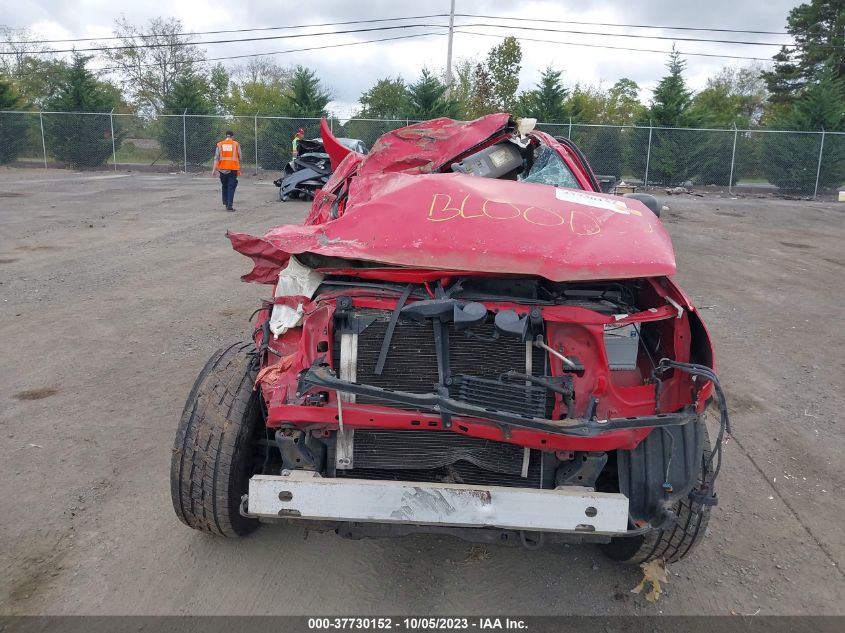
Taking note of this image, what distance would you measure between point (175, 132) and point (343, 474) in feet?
85.7

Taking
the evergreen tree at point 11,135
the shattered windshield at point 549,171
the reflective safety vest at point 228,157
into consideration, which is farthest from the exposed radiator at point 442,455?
the evergreen tree at point 11,135

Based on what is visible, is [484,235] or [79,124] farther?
[79,124]

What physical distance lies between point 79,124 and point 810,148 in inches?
1081

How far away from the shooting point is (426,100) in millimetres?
25328

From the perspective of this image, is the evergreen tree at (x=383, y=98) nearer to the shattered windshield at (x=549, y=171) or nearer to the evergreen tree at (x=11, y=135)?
the evergreen tree at (x=11, y=135)

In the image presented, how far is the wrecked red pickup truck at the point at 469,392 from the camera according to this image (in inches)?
94.3

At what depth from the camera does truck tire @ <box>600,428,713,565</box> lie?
107 inches

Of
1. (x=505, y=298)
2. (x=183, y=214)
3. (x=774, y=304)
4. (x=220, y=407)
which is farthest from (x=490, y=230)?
(x=183, y=214)

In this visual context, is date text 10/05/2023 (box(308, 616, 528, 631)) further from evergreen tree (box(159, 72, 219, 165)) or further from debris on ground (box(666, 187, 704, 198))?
evergreen tree (box(159, 72, 219, 165))

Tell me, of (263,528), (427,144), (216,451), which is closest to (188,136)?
(427,144)

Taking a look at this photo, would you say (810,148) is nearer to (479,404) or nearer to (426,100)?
(426,100)

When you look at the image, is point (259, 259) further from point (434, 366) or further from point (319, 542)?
point (319, 542)

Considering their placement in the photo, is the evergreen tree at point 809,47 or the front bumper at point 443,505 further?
the evergreen tree at point 809,47

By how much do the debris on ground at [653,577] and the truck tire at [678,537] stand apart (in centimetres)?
6
